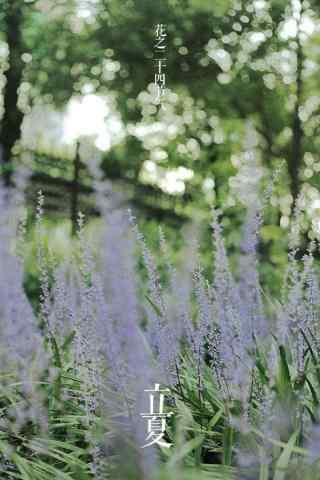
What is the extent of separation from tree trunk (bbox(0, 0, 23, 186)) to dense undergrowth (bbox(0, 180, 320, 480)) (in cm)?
139

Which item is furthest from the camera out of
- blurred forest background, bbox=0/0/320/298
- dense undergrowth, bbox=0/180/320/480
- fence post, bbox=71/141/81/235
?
fence post, bbox=71/141/81/235

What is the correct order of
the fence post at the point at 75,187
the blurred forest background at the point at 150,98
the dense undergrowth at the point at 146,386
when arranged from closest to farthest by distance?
the dense undergrowth at the point at 146,386, the blurred forest background at the point at 150,98, the fence post at the point at 75,187

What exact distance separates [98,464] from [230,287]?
0.50 metres

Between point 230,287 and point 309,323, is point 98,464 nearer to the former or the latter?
point 230,287

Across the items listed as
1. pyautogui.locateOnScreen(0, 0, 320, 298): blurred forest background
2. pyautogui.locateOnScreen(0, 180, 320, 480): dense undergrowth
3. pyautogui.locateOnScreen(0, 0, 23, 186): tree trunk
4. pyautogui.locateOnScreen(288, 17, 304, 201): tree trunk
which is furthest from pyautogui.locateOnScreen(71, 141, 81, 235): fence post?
pyautogui.locateOnScreen(0, 180, 320, 480): dense undergrowth

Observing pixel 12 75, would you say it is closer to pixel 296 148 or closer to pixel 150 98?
pixel 150 98

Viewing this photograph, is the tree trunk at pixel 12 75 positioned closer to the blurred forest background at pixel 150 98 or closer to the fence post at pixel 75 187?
the blurred forest background at pixel 150 98

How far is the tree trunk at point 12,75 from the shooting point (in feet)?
9.29

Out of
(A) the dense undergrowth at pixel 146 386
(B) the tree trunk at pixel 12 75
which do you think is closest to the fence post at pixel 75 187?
(B) the tree trunk at pixel 12 75

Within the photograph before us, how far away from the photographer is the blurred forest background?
278 cm

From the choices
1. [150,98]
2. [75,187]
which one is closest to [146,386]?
[150,98]

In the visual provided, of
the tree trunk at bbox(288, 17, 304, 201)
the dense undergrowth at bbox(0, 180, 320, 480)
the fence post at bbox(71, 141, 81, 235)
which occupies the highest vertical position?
the tree trunk at bbox(288, 17, 304, 201)

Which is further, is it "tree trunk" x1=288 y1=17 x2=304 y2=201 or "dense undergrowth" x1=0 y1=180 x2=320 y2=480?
"tree trunk" x1=288 y1=17 x2=304 y2=201

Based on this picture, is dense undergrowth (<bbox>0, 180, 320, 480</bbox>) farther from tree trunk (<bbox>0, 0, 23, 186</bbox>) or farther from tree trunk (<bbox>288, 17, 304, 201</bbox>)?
tree trunk (<bbox>288, 17, 304, 201</bbox>)
